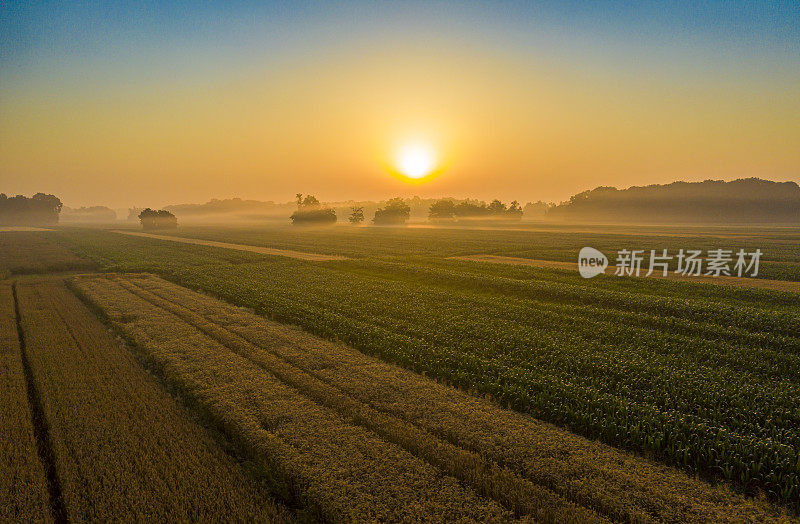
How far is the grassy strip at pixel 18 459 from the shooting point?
27.5 ft

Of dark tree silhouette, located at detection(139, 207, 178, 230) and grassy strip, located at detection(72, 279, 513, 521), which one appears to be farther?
dark tree silhouette, located at detection(139, 207, 178, 230)

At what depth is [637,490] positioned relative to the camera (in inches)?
348

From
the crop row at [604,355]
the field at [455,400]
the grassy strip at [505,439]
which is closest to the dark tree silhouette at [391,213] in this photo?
the crop row at [604,355]

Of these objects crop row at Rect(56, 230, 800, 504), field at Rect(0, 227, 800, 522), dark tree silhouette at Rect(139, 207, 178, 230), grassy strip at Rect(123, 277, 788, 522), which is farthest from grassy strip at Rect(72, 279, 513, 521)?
dark tree silhouette at Rect(139, 207, 178, 230)

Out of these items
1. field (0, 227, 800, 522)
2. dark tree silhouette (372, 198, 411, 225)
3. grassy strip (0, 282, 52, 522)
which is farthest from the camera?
dark tree silhouette (372, 198, 411, 225)

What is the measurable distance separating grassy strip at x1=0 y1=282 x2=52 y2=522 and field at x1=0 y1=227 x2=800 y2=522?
187mm

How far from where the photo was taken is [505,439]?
10.8m

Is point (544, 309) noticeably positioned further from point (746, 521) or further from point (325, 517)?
point (325, 517)

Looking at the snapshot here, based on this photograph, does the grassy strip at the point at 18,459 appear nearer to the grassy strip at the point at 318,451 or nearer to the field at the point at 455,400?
the field at the point at 455,400

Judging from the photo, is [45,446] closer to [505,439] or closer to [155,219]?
[505,439]

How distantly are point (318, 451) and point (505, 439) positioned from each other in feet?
15.7

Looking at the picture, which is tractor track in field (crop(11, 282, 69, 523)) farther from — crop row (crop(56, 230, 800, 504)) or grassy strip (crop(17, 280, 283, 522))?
crop row (crop(56, 230, 800, 504))

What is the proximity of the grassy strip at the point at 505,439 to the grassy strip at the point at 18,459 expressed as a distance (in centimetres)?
686

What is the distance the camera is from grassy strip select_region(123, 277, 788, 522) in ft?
27.7
